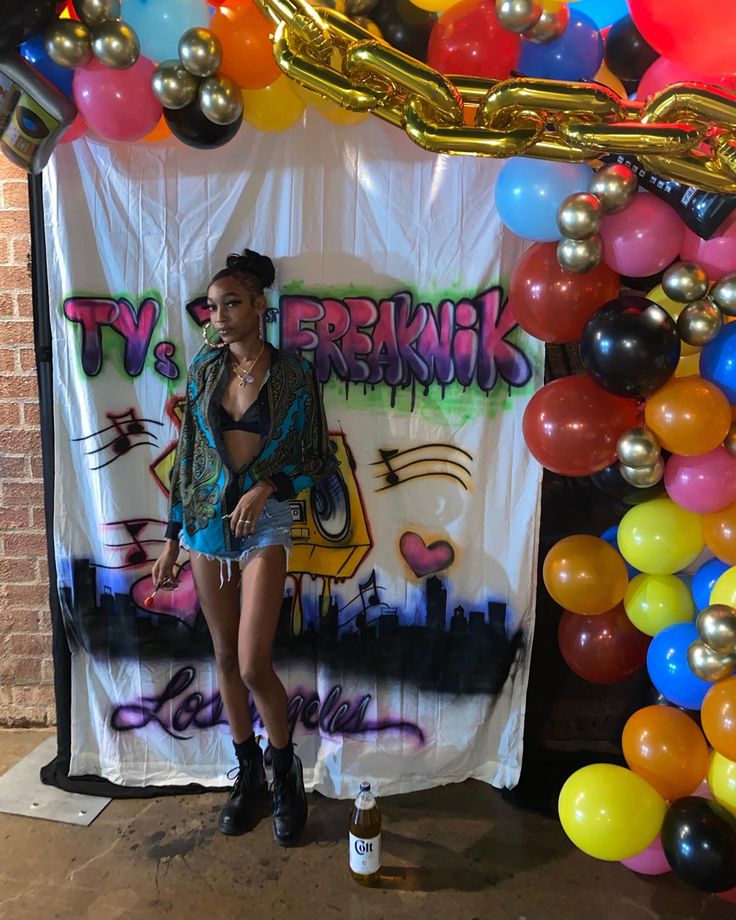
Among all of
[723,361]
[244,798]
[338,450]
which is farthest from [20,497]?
[723,361]

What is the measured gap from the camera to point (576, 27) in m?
1.58

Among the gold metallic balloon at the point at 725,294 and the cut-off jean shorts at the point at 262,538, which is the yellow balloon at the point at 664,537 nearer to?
the gold metallic balloon at the point at 725,294

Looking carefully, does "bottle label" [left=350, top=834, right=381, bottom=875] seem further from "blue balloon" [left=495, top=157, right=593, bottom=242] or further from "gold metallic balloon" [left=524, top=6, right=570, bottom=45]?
"gold metallic balloon" [left=524, top=6, right=570, bottom=45]

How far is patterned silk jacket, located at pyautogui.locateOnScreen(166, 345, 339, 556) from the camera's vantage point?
198 cm

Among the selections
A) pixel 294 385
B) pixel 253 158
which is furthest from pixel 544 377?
pixel 253 158

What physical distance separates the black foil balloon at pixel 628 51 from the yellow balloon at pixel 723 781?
1.62 m

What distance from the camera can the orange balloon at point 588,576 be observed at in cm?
187

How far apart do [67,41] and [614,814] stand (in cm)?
A: 216

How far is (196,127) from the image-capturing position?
174cm

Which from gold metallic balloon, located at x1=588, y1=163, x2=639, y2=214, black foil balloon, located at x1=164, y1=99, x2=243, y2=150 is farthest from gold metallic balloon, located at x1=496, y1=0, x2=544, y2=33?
black foil balloon, located at x1=164, y1=99, x2=243, y2=150

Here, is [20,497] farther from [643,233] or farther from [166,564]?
[643,233]

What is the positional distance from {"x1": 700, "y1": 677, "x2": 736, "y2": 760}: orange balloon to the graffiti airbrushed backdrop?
70cm

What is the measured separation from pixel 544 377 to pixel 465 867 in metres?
1.44

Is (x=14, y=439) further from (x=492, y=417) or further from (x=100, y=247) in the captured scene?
(x=492, y=417)
